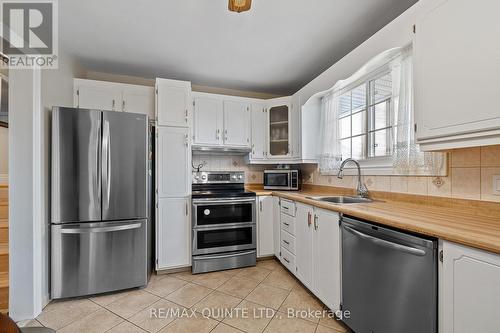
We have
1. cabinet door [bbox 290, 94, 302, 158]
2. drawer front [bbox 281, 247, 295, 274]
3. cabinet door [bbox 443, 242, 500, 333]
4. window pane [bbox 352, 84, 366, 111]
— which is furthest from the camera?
cabinet door [bbox 290, 94, 302, 158]

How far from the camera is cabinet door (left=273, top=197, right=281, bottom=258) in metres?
2.74

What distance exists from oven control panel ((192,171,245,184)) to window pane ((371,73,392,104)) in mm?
1870

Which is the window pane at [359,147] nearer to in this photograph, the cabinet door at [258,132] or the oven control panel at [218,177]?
the cabinet door at [258,132]

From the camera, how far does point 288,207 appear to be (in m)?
2.48

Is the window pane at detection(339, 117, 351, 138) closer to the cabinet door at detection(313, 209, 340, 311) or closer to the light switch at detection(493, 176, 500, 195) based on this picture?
the cabinet door at detection(313, 209, 340, 311)

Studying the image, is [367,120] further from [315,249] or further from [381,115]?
[315,249]

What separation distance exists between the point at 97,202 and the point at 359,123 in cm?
266

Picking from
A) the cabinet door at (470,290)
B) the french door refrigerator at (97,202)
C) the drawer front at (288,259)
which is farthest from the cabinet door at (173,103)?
the cabinet door at (470,290)

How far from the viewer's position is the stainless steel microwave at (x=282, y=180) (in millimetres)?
3033

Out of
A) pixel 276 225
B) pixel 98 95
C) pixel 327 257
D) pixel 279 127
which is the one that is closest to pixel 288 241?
pixel 276 225

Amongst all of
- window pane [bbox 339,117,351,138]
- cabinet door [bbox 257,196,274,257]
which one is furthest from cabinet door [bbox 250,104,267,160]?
window pane [bbox 339,117,351,138]

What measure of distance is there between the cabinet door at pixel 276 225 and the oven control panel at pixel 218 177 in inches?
24.9

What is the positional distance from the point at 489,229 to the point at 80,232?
280 centimetres

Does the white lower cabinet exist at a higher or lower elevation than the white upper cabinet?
lower
